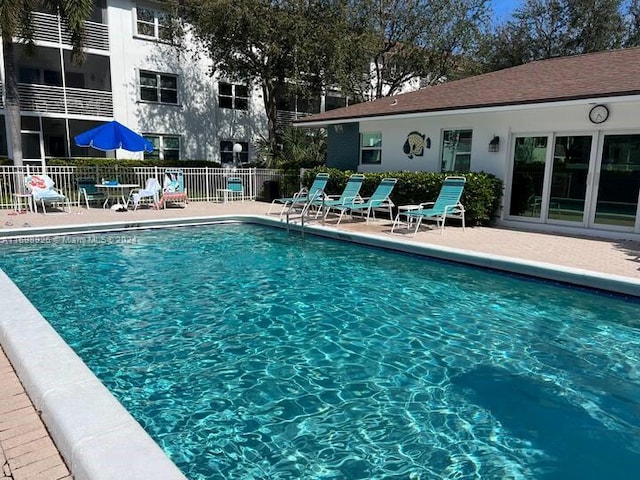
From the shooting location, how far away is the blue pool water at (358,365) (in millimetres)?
3199

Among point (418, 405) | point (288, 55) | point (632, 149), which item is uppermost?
point (288, 55)

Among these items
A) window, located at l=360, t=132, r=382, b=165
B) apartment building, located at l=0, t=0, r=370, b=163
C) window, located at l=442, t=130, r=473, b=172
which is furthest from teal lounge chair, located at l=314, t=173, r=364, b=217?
apartment building, located at l=0, t=0, r=370, b=163

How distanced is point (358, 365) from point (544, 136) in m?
9.06

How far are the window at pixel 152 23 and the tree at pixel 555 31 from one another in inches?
689

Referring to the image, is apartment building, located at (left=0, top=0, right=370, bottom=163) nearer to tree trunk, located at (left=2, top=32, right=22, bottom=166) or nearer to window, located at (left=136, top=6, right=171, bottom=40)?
window, located at (left=136, top=6, right=171, bottom=40)

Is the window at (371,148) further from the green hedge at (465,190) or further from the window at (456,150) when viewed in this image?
the window at (456,150)

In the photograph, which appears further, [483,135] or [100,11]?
[100,11]

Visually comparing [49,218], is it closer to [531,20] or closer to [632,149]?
[632,149]

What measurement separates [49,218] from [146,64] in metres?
13.5

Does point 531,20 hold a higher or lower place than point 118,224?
higher

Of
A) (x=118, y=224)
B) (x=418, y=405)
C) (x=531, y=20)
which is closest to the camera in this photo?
(x=418, y=405)

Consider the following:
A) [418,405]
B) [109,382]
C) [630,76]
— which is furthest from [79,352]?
[630,76]

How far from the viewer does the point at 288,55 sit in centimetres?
1998

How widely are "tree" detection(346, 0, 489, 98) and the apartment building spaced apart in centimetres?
661
